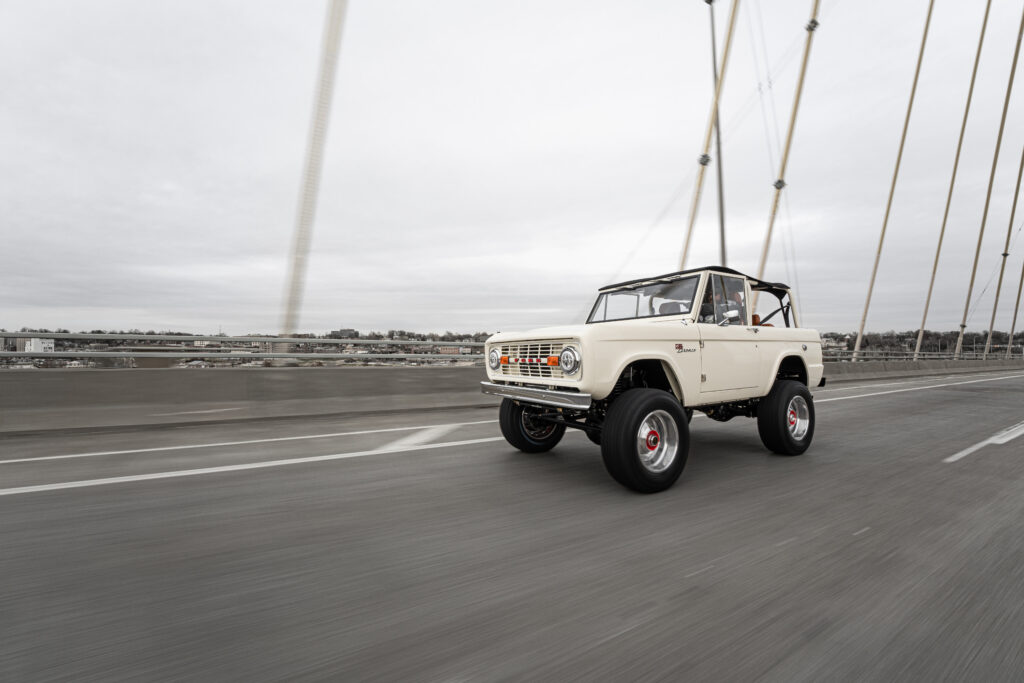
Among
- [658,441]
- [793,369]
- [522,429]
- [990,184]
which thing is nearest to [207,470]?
[522,429]

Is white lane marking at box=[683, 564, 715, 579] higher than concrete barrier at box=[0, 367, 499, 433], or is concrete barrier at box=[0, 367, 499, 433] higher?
white lane marking at box=[683, 564, 715, 579]

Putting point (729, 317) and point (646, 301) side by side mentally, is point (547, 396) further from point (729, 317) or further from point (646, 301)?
point (729, 317)

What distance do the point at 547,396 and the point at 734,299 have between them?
2.52m

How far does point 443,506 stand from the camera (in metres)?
3.51

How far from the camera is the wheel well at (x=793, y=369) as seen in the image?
19.0 ft

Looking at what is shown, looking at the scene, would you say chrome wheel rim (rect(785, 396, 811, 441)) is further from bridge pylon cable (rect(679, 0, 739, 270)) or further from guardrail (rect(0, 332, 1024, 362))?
bridge pylon cable (rect(679, 0, 739, 270))

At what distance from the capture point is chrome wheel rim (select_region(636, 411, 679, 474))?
403 centimetres

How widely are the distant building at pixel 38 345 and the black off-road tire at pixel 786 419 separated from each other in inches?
337

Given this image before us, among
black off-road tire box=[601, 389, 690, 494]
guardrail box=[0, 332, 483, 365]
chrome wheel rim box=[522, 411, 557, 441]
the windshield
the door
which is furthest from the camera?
guardrail box=[0, 332, 483, 365]

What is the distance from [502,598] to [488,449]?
3.23m

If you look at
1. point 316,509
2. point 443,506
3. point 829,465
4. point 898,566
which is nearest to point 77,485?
point 316,509

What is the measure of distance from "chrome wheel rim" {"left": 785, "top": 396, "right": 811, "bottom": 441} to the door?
0.76m

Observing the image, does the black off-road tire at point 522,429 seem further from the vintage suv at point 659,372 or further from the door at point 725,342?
the door at point 725,342

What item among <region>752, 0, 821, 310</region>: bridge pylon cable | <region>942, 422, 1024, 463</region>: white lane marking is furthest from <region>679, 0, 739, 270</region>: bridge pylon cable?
<region>942, 422, 1024, 463</region>: white lane marking
